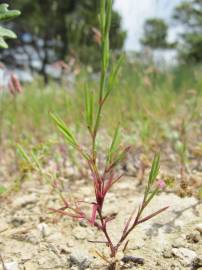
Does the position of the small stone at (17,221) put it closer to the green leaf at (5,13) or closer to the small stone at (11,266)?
the small stone at (11,266)

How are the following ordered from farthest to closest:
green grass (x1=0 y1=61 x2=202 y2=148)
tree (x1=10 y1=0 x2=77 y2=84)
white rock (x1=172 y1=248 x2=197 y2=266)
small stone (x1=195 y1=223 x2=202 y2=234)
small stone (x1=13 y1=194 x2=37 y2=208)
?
tree (x1=10 y1=0 x2=77 y2=84)
green grass (x1=0 y1=61 x2=202 y2=148)
small stone (x1=13 y1=194 x2=37 y2=208)
small stone (x1=195 y1=223 x2=202 y2=234)
white rock (x1=172 y1=248 x2=197 y2=266)

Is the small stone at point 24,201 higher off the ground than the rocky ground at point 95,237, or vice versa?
the rocky ground at point 95,237

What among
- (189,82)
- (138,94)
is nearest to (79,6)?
(189,82)

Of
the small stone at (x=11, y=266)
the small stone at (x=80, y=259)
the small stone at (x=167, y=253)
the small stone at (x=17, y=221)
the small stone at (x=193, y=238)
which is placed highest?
the small stone at (x=193, y=238)

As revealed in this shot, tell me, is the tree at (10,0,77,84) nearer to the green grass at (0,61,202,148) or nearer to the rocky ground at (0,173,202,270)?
the green grass at (0,61,202,148)

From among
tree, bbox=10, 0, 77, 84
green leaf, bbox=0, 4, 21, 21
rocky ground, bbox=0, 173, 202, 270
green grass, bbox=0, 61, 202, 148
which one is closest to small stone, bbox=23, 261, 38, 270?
rocky ground, bbox=0, 173, 202, 270

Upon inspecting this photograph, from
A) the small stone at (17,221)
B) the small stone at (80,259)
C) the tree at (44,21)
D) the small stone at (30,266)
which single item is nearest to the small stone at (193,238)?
the small stone at (80,259)

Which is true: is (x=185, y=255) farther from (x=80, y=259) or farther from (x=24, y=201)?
(x=24, y=201)
